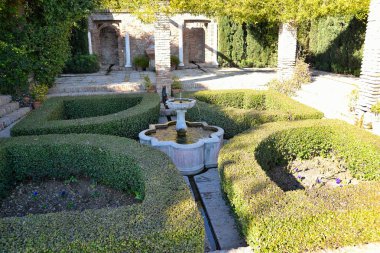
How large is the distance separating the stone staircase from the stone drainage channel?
483 cm

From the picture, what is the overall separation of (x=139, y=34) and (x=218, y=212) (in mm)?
16443

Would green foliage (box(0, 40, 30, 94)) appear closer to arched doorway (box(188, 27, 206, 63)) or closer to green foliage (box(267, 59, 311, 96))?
green foliage (box(267, 59, 311, 96))

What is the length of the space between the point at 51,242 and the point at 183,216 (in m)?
1.07

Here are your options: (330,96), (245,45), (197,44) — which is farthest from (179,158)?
(197,44)

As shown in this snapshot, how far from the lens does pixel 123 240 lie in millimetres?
2510

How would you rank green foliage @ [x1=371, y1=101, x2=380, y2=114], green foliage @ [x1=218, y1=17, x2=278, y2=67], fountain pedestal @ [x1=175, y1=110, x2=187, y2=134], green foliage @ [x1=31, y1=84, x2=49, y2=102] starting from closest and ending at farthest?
fountain pedestal @ [x1=175, y1=110, x2=187, y2=134] → green foliage @ [x1=371, y1=101, x2=380, y2=114] → green foliage @ [x1=31, y1=84, x2=49, y2=102] → green foliage @ [x1=218, y1=17, x2=278, y2=67]

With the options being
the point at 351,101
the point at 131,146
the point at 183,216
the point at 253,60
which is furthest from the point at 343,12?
the point at 183,216

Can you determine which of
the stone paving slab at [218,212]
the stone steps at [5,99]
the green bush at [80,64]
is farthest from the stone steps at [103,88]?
the stone paving slab at [218,212]

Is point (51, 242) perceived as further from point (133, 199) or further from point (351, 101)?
point (351, 101)

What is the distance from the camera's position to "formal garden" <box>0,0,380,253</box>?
2775 mm

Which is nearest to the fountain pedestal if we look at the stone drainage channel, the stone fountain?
the stone fountain

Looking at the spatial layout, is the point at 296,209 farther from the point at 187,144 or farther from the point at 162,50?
the point at 162,50

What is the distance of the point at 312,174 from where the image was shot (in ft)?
17.1

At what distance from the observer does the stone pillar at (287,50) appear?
36.9 feet
